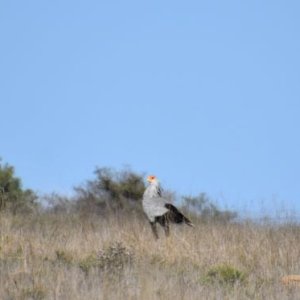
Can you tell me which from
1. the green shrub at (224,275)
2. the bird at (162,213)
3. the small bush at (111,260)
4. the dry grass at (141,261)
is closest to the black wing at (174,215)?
the bird at (162,213)

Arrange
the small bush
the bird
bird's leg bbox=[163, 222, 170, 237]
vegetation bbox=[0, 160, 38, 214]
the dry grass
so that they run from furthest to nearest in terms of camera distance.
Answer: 1. vegetation bbox=[0, 160, 38, 214]
2. the bird
3. bird's leg bbox=[163, 222, 170, 237]
4. the small bush
5. the dry grass

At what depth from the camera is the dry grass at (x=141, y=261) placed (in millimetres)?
7824

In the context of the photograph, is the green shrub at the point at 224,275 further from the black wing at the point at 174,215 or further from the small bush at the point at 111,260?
the black wing at the point at 174,215

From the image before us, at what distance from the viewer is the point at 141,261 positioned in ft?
33.8

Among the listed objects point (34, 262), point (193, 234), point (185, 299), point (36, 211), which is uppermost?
point (36, 211)

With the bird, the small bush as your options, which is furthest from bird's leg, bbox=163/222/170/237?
the small bush

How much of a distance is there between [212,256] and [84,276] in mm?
3052

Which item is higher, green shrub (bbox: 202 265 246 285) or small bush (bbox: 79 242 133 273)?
small bush (bbox: 79 242 133 273)

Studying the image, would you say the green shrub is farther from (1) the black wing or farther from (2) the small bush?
(1) the black wing

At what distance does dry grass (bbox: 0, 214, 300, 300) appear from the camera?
7824 millimetres

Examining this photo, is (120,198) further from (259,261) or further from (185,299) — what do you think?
(185,299)

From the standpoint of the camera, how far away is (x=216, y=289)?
8.27 m

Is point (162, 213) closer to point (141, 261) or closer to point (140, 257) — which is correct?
point (140, 257)

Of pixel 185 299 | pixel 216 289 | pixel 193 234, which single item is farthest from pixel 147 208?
pixel 185 299
